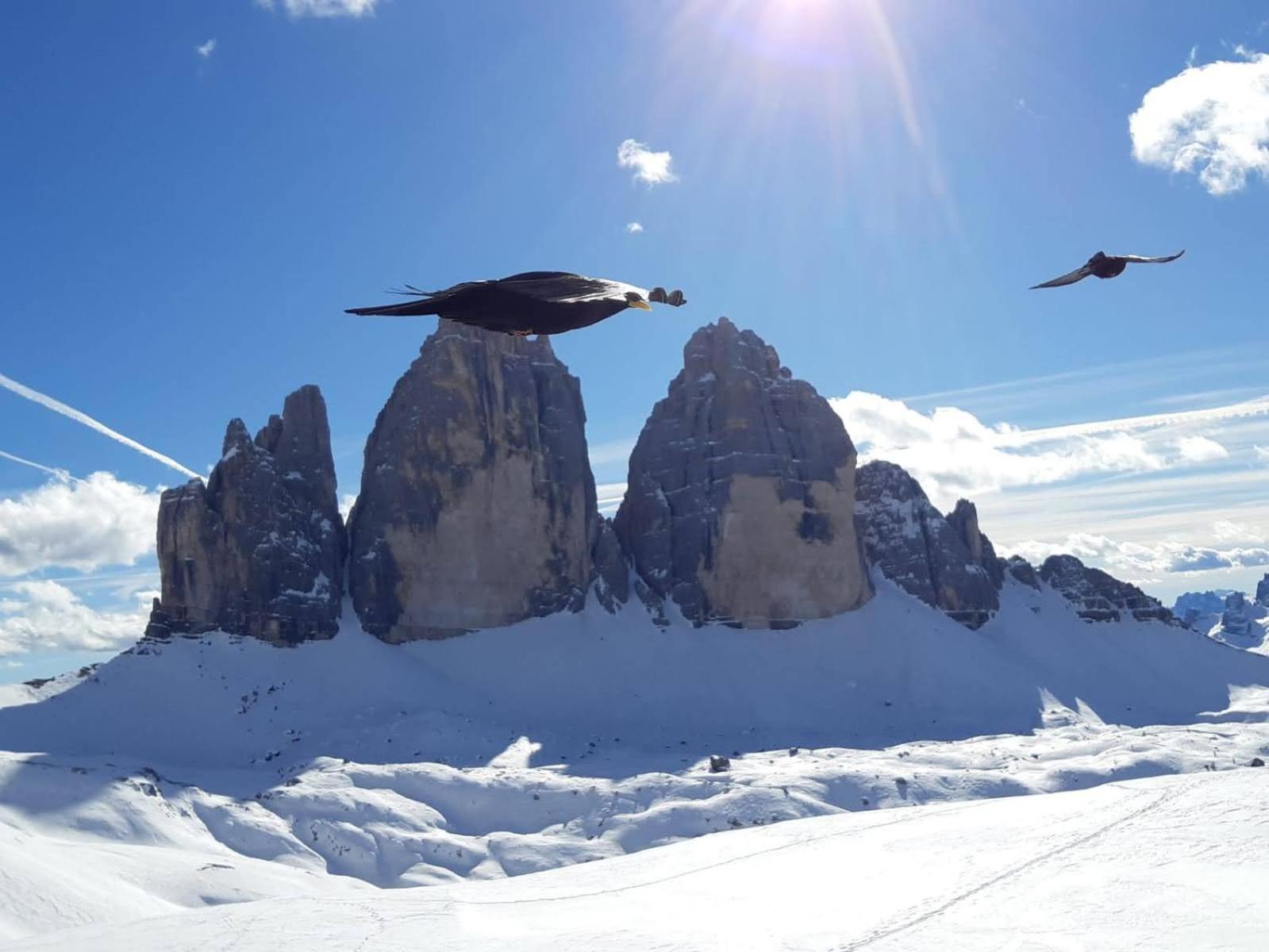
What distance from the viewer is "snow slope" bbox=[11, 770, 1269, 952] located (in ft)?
46.3

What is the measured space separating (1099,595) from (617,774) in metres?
65.5

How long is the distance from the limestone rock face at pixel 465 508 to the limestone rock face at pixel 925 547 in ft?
87.2

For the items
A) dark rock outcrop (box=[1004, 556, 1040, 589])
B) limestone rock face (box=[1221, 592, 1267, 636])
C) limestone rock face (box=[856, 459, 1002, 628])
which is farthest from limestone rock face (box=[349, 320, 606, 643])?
limestone rock face (box=[1221, 592, 1267, 636])

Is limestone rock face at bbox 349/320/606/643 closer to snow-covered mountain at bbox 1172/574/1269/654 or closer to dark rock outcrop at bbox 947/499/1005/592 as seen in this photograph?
dark rock outcrop at bbox 947/499/1005/592

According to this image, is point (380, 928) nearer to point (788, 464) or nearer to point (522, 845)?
point (522, 845)

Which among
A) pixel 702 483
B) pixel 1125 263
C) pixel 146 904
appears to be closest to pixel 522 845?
pixel 146 904

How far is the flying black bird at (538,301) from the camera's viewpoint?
8.27 meters

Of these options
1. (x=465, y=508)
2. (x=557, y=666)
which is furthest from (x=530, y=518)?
(x=557, y=666)

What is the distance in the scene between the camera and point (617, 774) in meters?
53.8

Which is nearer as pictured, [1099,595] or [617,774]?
[617,774]

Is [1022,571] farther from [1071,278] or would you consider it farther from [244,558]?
[1071,278]

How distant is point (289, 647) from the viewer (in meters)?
73.5

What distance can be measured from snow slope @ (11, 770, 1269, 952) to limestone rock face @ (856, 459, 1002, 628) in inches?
2747

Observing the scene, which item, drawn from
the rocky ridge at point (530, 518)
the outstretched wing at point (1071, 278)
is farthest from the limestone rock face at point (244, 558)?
the outstretched wing at point (1071, 278)
